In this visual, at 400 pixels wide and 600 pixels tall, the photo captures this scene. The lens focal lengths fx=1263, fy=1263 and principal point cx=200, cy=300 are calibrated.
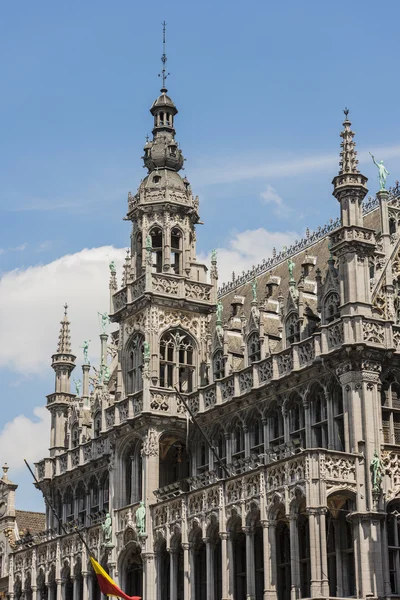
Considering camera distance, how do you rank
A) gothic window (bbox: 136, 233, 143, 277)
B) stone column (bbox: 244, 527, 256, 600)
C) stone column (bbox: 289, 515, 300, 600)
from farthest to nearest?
gothic window (bbox: 136, 233, 143, 277) → stone column (bbox: 244, 527, 256, 600) → stone column (bbox: 289, 515, 300, 600)

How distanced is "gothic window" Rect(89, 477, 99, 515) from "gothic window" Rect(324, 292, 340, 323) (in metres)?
23.0

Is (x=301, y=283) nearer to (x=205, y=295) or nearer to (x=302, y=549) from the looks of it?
(x=205, y=295)

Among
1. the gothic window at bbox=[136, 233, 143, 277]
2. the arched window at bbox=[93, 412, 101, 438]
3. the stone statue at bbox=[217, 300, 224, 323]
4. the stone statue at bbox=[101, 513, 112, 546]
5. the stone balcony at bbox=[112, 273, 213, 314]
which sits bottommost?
the stone statue at bbox=[101, 513, 112, 546]

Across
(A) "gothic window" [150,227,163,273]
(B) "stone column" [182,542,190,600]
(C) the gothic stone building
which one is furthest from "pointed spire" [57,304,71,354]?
(B) "stone column" [182,542,190,600]

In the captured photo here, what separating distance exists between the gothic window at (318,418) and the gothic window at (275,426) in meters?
2.57

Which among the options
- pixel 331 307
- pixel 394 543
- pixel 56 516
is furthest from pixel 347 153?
pixel 56 516

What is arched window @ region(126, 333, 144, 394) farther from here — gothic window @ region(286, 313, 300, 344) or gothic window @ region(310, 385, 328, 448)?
gothic window @ region(310, 385, 328, 448)

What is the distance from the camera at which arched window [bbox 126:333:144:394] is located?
68250 millimetres

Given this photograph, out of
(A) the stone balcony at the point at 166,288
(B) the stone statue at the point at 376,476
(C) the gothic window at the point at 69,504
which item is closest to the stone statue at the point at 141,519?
(A) the stone balcony at the point at 166,288

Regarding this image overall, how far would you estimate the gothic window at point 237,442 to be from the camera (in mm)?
62594

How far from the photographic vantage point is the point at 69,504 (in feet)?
259

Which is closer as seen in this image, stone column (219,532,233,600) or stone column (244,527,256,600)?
stone column (244,527,256,600)

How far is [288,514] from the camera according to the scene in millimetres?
53156

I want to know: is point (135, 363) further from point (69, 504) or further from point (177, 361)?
point (69, 504)
